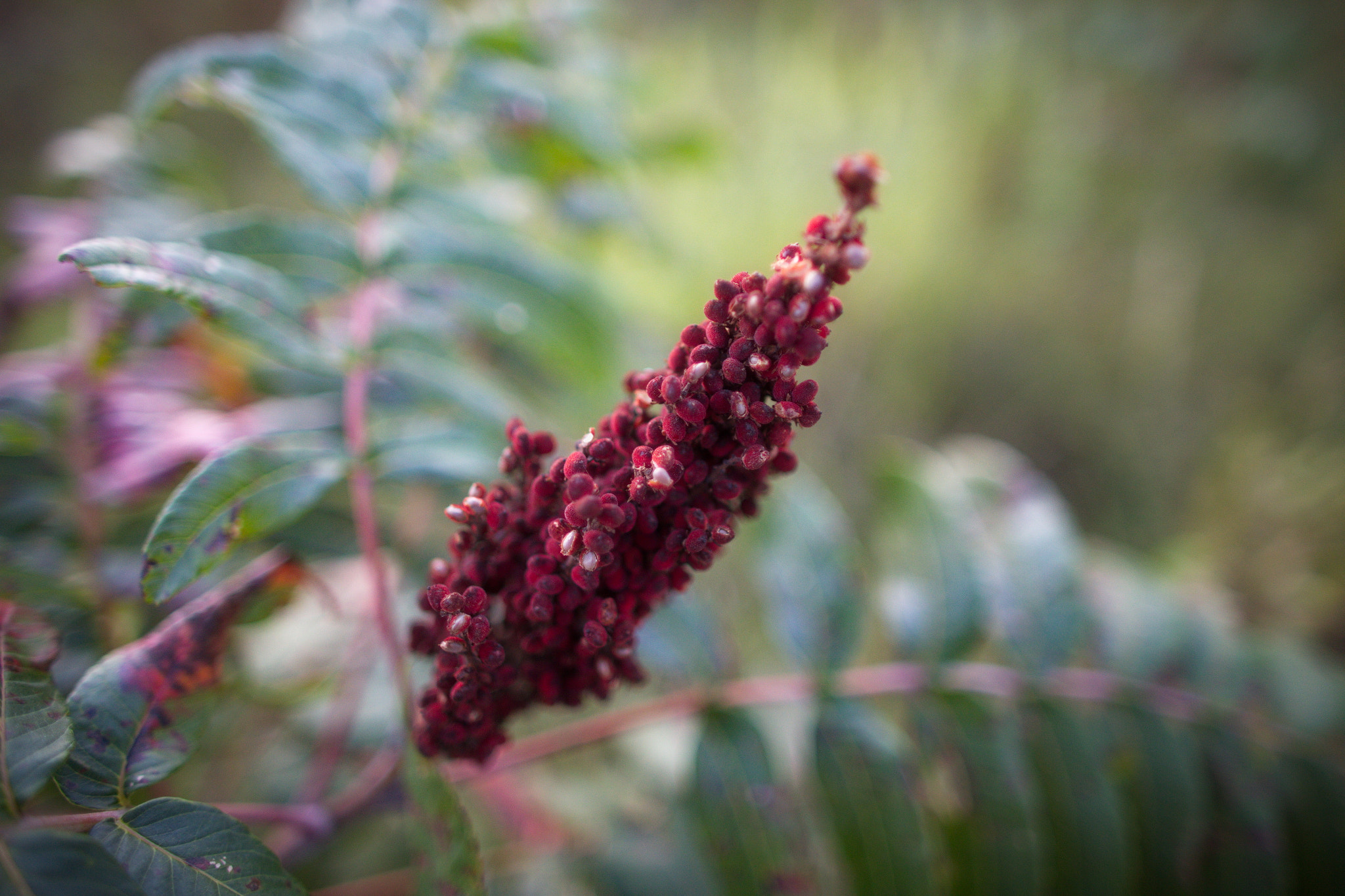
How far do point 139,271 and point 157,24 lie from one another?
366 centimetres

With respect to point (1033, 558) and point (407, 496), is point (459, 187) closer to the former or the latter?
point (407, 496)

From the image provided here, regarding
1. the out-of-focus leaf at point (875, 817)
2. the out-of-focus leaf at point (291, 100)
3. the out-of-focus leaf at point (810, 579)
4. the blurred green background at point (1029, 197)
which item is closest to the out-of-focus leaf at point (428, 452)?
the out-of-focus leaf at point (291, 100)

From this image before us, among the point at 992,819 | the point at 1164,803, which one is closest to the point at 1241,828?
the point at 1164,803

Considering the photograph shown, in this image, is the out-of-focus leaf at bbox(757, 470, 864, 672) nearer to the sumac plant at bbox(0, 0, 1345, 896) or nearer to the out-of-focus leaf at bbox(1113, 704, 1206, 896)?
the sumac plant at bbox(0, 0, 1345, 896)

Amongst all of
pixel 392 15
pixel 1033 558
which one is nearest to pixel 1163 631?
pixel 1033 558

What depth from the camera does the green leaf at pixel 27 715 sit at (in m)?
0.42

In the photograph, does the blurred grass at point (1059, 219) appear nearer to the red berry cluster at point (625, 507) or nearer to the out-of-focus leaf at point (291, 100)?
the out-of-focus leaf at point (291, 100)

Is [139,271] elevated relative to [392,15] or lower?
lower

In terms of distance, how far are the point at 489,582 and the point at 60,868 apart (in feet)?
0.93

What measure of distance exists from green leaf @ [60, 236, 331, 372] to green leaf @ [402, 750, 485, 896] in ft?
1.30

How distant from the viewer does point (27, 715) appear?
45 cm

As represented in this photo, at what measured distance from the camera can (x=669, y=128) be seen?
1.44 metres

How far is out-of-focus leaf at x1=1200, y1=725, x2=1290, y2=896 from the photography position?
91 cm

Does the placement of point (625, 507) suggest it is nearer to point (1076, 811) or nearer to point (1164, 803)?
point (1076, 811)
